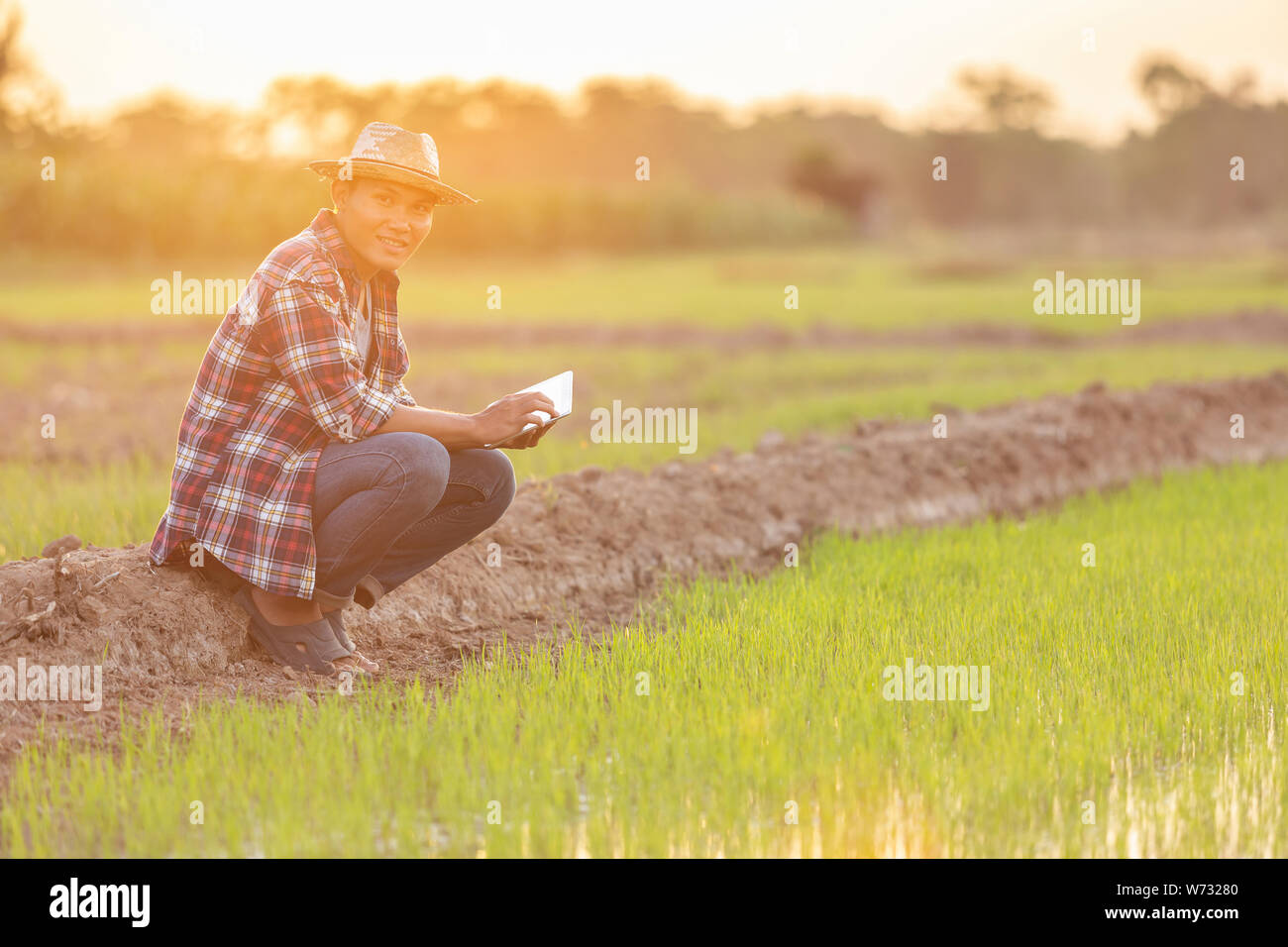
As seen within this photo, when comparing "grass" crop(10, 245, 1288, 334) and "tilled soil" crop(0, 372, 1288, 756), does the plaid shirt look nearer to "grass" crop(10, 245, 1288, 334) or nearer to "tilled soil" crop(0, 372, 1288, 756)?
"tilled soil" crop(0, 372, 1288, 756)

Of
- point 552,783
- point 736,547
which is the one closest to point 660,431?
point 736,547

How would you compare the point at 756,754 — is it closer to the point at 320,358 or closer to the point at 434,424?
the point at 434,424

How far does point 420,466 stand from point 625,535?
1.98 metres

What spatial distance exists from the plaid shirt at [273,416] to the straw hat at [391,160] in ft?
0.67

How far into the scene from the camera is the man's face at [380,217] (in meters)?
3.74

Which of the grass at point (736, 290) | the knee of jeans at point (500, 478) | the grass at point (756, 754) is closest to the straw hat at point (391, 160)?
the knee of jeans at point (500, 478)

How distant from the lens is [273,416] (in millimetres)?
3711

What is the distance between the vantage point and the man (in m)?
3.62

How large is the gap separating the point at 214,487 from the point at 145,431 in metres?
5.88

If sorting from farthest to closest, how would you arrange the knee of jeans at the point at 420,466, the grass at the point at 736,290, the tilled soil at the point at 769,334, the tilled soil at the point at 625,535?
the grass at the point at 736,290, the tilled soil at the point at 769,334, the tilled soil at the point at 625,535, the knee of jeans at the point at 420,466

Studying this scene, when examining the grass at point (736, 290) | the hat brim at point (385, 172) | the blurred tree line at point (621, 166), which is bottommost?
the hat brim at point (385, 172)

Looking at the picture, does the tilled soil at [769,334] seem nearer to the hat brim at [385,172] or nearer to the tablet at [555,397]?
the tablet at [555,397]

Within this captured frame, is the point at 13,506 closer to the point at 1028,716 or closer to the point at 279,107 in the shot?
the point at 1028,716
